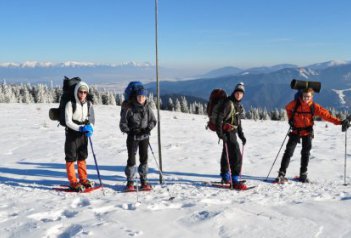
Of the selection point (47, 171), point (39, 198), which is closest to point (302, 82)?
point (39, 198)

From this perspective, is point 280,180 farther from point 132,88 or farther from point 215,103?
point 132,88

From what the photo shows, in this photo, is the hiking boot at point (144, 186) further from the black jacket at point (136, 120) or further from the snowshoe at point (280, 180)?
the snowshoe at point (280, 180)

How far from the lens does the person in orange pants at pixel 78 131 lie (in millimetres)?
7965

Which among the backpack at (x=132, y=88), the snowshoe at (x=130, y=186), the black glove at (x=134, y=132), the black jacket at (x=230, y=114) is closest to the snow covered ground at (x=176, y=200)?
the snowshoe at (x=130, y=186)

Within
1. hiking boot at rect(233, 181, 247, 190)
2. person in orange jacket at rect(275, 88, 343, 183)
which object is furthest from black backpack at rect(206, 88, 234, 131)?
person in orange jacket at rect(275, 88, 343, 183)

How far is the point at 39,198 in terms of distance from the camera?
7.12 metres

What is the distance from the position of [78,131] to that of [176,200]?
2989mm

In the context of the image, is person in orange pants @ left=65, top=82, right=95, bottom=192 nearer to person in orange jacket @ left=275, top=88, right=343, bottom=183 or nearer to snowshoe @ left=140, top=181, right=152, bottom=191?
snowshoe @ left=140, top=181, right=152, bottom=191

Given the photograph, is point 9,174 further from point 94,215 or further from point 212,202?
point 212,202

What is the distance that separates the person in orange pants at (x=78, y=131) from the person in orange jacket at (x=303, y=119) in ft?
16.0

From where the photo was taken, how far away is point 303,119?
29.4ft

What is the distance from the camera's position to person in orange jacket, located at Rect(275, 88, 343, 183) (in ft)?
29.1

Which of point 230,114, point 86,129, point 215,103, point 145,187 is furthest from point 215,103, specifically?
point 86,129

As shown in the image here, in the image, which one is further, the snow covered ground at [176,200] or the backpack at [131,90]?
the backpack at [131,90]
